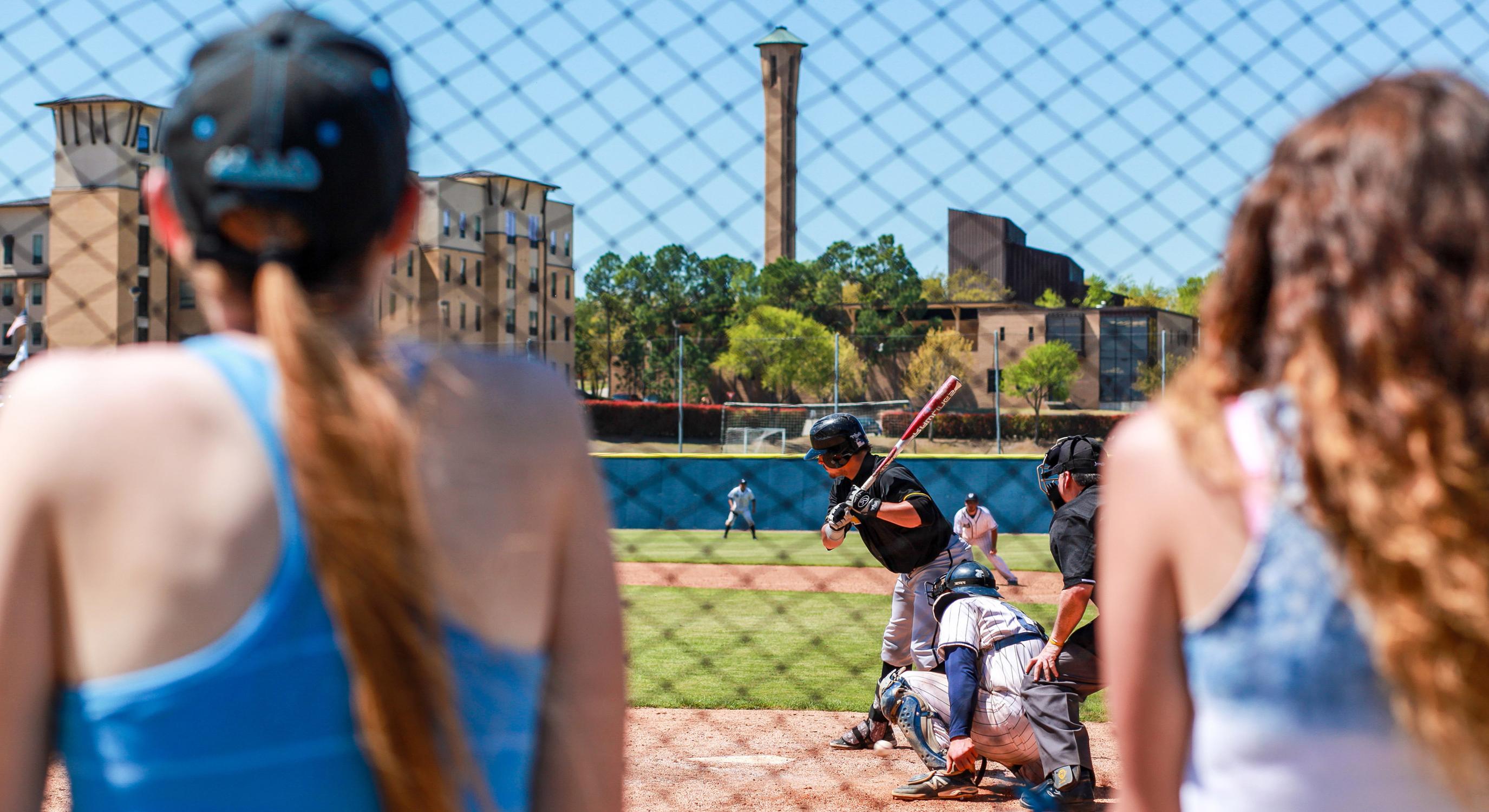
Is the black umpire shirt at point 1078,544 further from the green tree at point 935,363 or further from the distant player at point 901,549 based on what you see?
the green tree at point 935,363

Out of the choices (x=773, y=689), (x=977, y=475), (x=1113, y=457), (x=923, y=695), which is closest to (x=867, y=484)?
(x=923, y=695)

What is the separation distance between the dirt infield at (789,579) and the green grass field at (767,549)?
20 cm

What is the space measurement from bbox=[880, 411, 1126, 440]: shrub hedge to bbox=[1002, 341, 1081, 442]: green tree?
1.24 feet

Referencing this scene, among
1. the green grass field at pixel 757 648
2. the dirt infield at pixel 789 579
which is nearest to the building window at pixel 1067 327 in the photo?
the dirt infield at pixel 789 579

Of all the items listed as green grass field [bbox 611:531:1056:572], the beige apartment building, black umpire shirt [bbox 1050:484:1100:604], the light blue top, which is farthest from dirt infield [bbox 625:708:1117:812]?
green grass field [bbox 611:531:1056:572]

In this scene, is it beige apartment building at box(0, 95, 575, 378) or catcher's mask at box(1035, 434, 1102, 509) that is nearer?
beige apartment building at box(0, 95, 575, 378)

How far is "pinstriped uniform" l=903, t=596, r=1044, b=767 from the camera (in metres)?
4.91

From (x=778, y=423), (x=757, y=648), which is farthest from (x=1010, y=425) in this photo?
(x=757, y=648)

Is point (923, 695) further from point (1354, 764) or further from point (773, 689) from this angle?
point (1354, 764)

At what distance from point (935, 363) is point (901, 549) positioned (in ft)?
101

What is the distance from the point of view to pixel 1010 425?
34.3 m

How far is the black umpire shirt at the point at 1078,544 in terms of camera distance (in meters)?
4.98

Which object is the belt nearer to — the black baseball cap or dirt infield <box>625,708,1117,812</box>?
dirt infield <box>625,708,1117,812</box>

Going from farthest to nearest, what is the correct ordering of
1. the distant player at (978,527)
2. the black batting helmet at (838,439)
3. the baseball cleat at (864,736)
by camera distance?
the distant player at (978,527) → the black batting helmet at (838,439) → the baseball cleat at (864,736)
